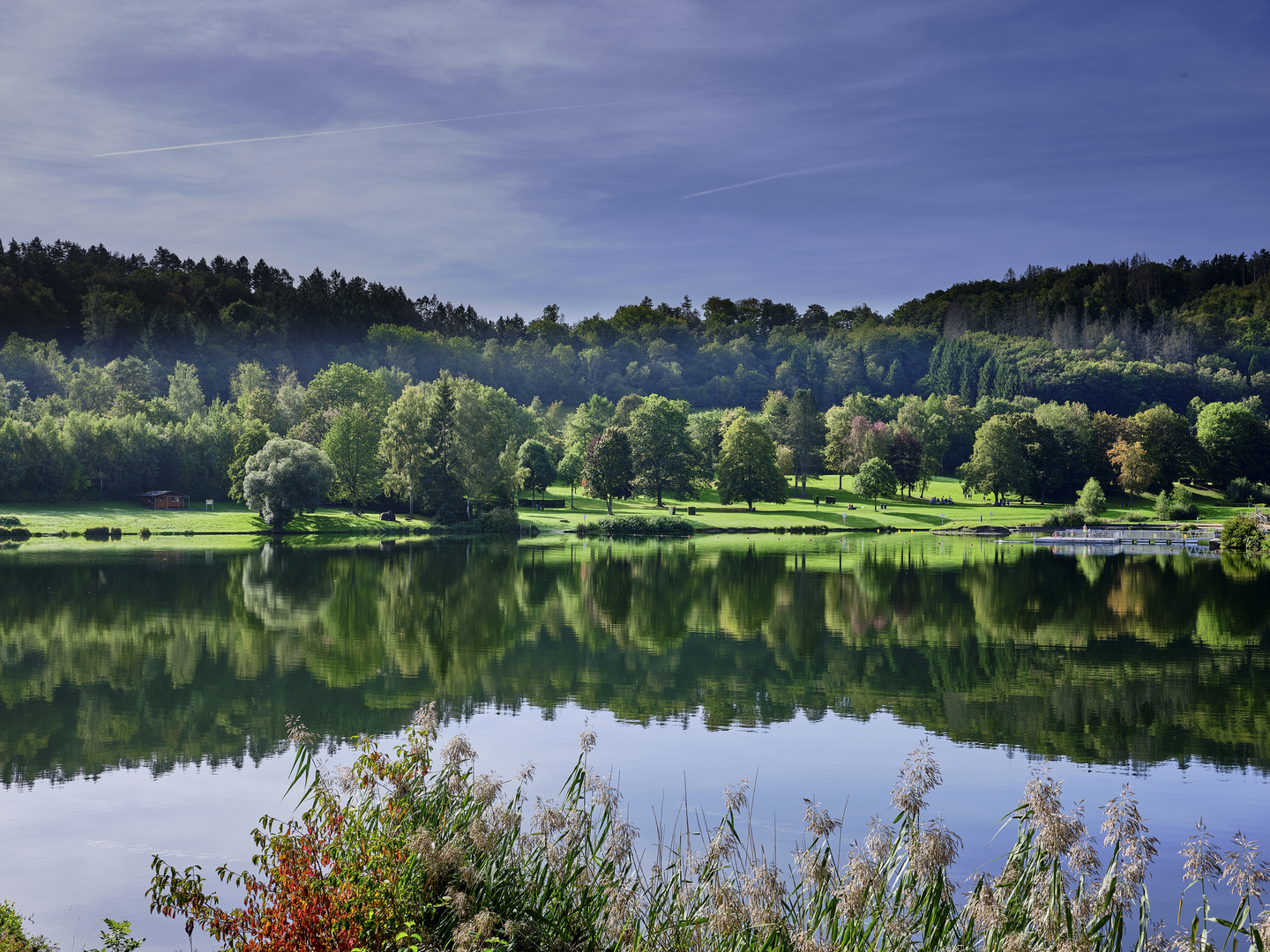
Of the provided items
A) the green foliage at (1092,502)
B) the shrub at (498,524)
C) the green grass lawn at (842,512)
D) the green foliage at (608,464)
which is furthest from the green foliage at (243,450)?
the green foliage at (1092,502)

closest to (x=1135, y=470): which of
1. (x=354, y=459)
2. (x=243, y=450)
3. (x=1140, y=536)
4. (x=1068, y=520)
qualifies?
(x=1068, y=520)

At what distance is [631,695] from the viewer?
22.7 meters

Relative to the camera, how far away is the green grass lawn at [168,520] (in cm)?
7994

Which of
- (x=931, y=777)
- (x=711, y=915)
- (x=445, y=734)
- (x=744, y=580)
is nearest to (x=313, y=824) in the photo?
(x=711, y=915)

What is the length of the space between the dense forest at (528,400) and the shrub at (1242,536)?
35453 mm

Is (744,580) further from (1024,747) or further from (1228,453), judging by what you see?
(1228,453)

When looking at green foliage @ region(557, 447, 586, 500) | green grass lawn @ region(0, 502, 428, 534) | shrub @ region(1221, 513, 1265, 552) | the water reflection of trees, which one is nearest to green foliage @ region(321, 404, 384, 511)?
green grass lawn @ region(0, 502, 428, 534)

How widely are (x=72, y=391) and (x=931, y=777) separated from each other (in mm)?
135482

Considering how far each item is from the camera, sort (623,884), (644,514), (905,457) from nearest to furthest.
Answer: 1. (623,884)
2. (644,514)
3. (905,457)

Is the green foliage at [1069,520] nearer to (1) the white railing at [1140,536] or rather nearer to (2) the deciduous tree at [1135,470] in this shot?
(1) the white railing at [1140,536]

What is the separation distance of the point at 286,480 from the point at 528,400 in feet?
329

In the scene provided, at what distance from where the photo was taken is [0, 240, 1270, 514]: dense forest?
9094cm

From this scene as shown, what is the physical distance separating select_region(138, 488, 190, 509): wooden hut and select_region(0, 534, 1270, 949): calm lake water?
50.5m

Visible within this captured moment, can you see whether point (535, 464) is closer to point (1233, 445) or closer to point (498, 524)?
point (498, 524)
